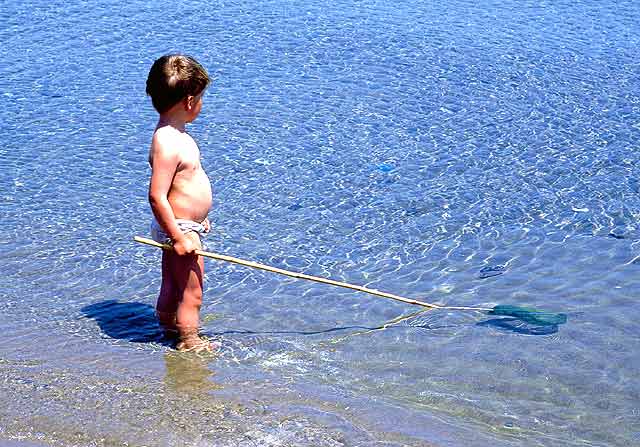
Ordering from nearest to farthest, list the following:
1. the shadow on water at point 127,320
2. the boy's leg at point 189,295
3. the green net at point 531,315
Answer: the boy's leg at point 189,295 < the shadow on water at point 127,320 < the green net at point 531,315

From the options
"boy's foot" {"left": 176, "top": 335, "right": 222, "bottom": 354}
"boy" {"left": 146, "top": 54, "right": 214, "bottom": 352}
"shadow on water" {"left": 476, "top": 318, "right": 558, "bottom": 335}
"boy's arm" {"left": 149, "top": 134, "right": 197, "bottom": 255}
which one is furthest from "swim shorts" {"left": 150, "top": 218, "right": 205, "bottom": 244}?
"shadow on water" {"left": 476, "top": 318, "right": 558, "bottom": 335}

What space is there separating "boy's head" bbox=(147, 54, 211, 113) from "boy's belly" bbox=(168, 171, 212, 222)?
1.19 ft

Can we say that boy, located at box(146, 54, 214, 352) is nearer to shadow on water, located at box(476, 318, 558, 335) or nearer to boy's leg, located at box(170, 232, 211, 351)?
boy's leg, located at box(170, 232, 211, 351)

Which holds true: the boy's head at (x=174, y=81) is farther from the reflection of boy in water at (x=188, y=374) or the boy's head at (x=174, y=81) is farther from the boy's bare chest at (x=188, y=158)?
the reflection of boy in water at (x=188, y=374)

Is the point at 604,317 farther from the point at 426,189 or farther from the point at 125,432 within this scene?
the point at 125,432

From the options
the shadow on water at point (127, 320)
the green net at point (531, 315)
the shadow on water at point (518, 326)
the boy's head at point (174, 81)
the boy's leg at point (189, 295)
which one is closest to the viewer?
the boy's head at point (174, 81)

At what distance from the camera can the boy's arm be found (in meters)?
4.71

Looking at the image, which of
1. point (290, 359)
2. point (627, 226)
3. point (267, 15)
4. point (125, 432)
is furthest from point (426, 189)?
point (267, 15)

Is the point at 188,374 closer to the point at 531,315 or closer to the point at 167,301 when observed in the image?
the point at 167,301

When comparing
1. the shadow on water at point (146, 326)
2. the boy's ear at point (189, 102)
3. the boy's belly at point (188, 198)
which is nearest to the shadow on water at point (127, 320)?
the shadow on water at point (146, 326)

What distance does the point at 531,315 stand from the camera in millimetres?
5500

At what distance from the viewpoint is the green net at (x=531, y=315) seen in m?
5.44

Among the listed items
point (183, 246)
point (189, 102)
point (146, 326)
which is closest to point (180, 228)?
point (183, 246)

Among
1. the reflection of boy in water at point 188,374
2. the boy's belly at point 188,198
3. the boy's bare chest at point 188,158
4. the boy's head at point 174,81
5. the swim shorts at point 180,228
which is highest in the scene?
the boy's head at point 174,81
